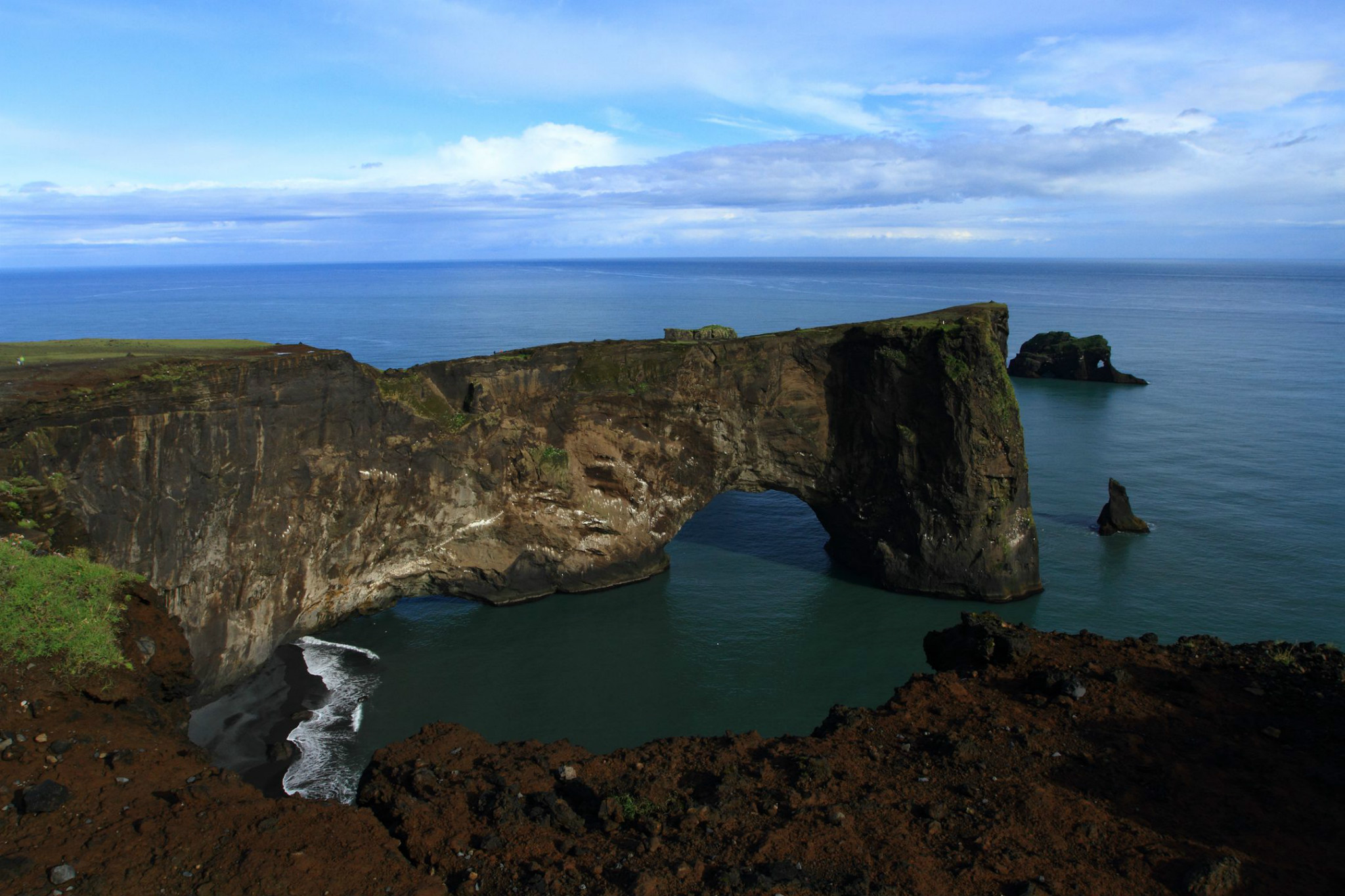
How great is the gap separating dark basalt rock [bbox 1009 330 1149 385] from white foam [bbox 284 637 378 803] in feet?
233

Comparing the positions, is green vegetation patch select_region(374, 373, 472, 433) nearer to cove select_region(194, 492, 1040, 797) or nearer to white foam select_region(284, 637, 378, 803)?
cove select_region(194, 492, 1040, 797)

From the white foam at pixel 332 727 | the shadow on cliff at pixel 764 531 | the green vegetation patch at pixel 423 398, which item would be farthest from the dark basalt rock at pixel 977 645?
the green vegetation patch at pixel 423 398

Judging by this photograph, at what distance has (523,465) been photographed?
2912 centimetres

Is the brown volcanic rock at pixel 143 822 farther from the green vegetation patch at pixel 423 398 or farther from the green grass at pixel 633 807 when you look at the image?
the green vegetation patch at pixel 423 398

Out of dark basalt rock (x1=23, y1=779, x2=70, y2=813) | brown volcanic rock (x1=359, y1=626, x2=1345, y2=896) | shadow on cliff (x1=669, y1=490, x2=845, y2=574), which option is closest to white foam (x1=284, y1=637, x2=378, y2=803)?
dark basalt rock (x1=23, y1=779, x2=70, y2=813)

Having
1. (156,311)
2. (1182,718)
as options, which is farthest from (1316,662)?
(156,311)

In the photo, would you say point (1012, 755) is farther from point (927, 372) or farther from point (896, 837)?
point (927, 372)

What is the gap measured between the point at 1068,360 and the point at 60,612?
8509 centimetres

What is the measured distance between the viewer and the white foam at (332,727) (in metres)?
20.7

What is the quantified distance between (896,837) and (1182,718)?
20.1 feet

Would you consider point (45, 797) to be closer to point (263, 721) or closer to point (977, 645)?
point (263, 721)

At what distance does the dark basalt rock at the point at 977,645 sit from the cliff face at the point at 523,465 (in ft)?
41.7

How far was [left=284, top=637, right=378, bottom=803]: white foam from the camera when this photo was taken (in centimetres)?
2072

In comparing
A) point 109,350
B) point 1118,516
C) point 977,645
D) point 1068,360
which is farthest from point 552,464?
point 1068,360
